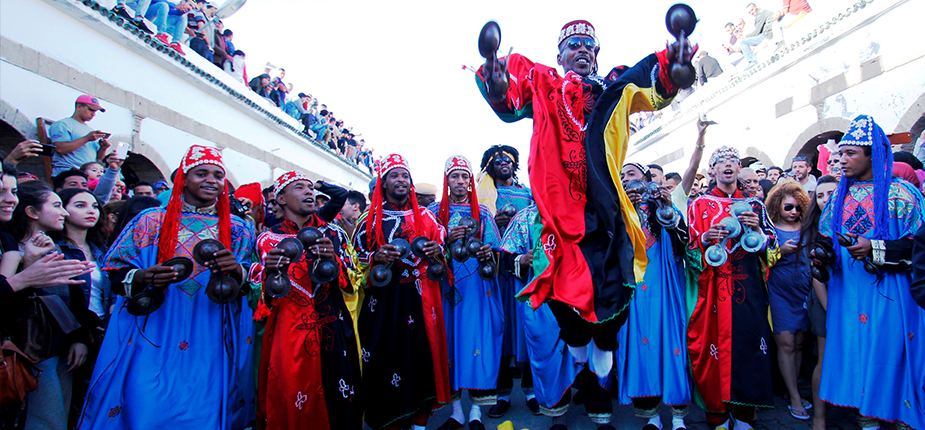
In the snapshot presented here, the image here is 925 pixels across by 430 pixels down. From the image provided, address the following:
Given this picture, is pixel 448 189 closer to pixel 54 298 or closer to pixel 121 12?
pixel 54 298

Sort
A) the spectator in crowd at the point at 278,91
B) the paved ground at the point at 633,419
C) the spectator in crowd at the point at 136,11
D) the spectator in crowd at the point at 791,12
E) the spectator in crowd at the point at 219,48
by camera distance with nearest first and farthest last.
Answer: the paved ground at the point at 633,419, the spectator in crowd at the point at 136,11, the spectator in crowd at the point at 791,12, the spectator in crowd at the point at 219,48, the spectator in crowd at the point at 278,91

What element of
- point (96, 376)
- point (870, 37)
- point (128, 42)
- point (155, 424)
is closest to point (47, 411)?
point (96, 376)

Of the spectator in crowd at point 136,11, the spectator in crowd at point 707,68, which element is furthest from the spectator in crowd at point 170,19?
the spectator in crowd at point 707,68

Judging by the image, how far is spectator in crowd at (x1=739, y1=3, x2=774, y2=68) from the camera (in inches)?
443

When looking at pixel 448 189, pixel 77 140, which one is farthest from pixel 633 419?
pixel 77 140

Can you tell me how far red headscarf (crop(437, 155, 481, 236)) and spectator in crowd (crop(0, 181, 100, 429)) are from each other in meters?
2.71

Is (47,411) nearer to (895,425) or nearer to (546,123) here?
(546,123)

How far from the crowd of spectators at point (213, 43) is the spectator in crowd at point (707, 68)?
1360 cm

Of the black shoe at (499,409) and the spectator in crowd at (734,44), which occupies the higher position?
the spectator in crowd at (734,44)

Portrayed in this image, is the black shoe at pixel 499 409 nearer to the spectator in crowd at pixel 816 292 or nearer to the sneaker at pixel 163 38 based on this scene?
the spectator in crowd at pixel 816 292

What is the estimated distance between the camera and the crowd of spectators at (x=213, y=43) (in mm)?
9016

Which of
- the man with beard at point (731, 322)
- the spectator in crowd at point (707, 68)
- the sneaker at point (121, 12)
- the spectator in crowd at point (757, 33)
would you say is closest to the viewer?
the man with beard at point (731, 322)

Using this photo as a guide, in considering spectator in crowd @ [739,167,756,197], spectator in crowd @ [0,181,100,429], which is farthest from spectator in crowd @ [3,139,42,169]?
spectator in crowd @ [739,167,756,197]

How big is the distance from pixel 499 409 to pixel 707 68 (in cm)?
1410
